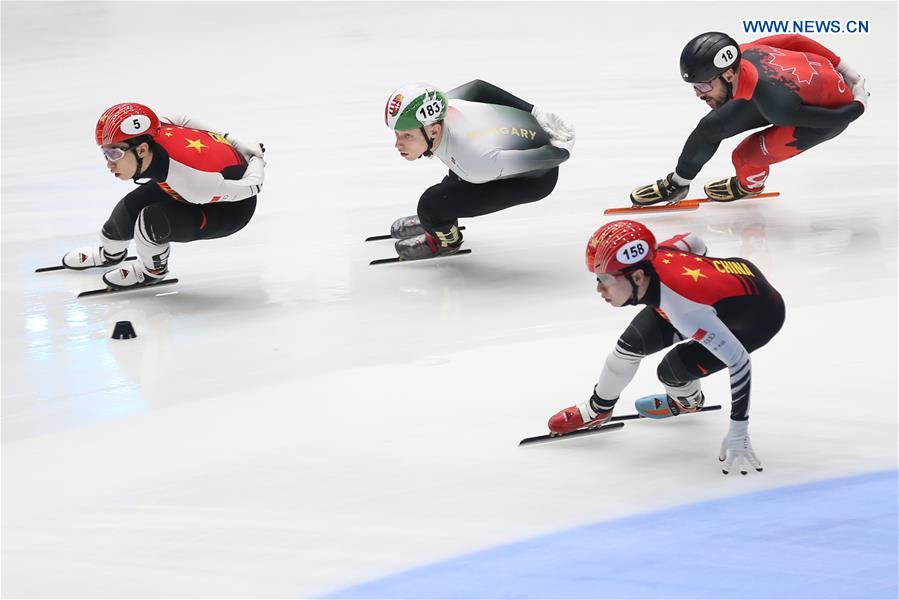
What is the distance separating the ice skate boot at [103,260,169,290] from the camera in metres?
6.67

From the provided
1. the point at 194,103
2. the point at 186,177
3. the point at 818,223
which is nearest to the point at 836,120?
the point at 818,223

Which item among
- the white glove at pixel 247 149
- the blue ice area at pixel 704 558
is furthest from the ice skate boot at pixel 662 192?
the blue ice area at pixel 704 558

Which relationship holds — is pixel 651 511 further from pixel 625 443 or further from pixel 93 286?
pixel 93 286

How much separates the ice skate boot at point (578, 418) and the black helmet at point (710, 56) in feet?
8.71

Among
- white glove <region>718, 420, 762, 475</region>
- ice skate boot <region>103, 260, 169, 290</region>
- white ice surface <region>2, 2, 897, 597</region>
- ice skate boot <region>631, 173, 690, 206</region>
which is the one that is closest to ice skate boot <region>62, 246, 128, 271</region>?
white ice surface <region>2, 2, 897, 597</region>

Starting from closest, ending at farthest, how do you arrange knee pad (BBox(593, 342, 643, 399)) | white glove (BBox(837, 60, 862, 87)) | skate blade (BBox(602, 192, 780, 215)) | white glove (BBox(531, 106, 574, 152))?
knee pad (BBox(593, 342, 643, 399)), white glove (BBox(531, 106, 574, 152)), white glove (BBox(837, 60, 862, 87)), skate blade (BBox(602, 192, 780, 215))

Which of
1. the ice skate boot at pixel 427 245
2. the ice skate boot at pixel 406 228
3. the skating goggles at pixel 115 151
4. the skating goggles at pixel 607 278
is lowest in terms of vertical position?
the skating goggles at pixel 607 278

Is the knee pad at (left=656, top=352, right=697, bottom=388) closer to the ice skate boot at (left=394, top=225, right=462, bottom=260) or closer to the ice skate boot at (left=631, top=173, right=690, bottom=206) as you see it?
the ice skate boot at (left=394, top=225, right=462, bottom=260)

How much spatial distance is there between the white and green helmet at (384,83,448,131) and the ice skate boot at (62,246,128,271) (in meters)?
1.91

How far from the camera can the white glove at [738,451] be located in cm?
436

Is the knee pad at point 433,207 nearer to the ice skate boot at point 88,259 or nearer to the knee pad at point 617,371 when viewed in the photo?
the ice skate boot at point 88,259

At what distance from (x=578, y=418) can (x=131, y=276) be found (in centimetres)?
304

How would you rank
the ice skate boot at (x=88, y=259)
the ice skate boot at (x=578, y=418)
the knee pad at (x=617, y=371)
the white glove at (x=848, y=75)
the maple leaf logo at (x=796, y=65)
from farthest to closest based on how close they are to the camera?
the white glove at (x=848, y=75), the ice skate boot at (x=88, y=259), the maple leaf logo at (x=796, y=65), the ice skate boot at (x=578, y=418), the knee pad at (x=617, y=371)

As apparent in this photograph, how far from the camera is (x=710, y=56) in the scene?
6590 millimetres
